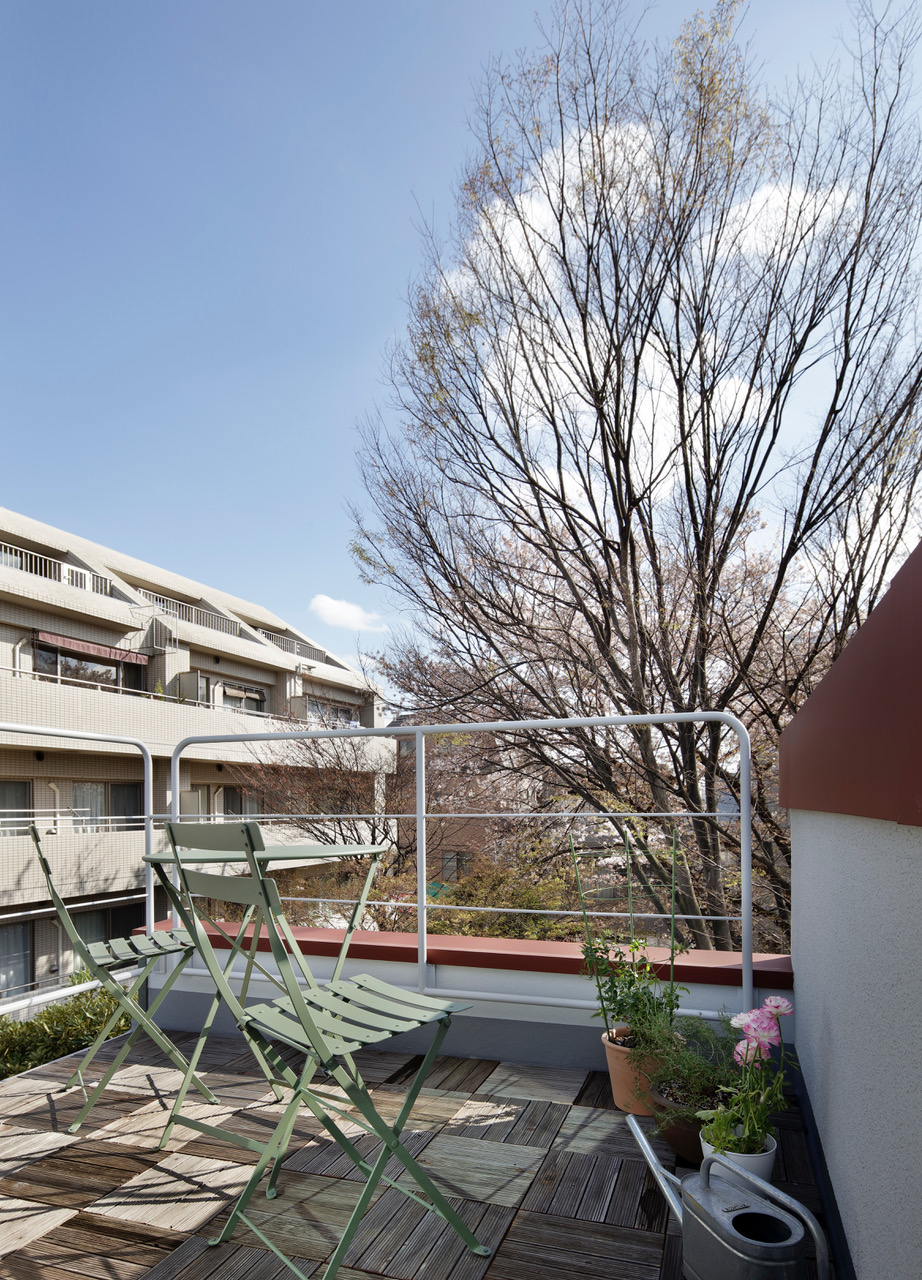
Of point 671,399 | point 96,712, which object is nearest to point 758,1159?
point 671,399

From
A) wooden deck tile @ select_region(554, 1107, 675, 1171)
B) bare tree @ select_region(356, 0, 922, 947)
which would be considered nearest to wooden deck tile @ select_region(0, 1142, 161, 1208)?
wooden deck tile @ select_region(554, 1107, 675, 1171)

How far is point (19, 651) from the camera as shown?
44.4 feet

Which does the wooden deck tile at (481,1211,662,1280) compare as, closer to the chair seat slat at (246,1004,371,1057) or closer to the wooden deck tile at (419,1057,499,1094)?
the chair seat slat at (246,1004,371,1057)

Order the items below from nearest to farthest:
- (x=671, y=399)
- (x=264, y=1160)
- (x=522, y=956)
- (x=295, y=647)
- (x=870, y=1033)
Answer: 1. (x=870, y=1033)
2. (x=264, y=1160)
3. (x=522, y=956)
4. (x=671, y=399)
5. (x=295, y=647)

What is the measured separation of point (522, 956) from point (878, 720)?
2185 mm

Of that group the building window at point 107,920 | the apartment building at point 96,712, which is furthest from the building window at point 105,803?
the building window at point 107,920

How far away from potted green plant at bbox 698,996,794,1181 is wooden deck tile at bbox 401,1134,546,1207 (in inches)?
19.7

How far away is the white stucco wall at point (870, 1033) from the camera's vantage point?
1052 mm

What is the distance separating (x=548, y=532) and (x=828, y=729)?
13.4 feet

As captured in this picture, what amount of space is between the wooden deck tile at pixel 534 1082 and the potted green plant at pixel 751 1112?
745 mm

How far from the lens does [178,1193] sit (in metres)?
2.05

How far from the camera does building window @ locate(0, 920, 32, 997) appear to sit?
1170 centimetres

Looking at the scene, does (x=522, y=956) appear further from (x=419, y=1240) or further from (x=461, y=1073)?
(x=419, y=1240)

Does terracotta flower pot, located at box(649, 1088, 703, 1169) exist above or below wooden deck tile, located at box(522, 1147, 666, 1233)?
above
